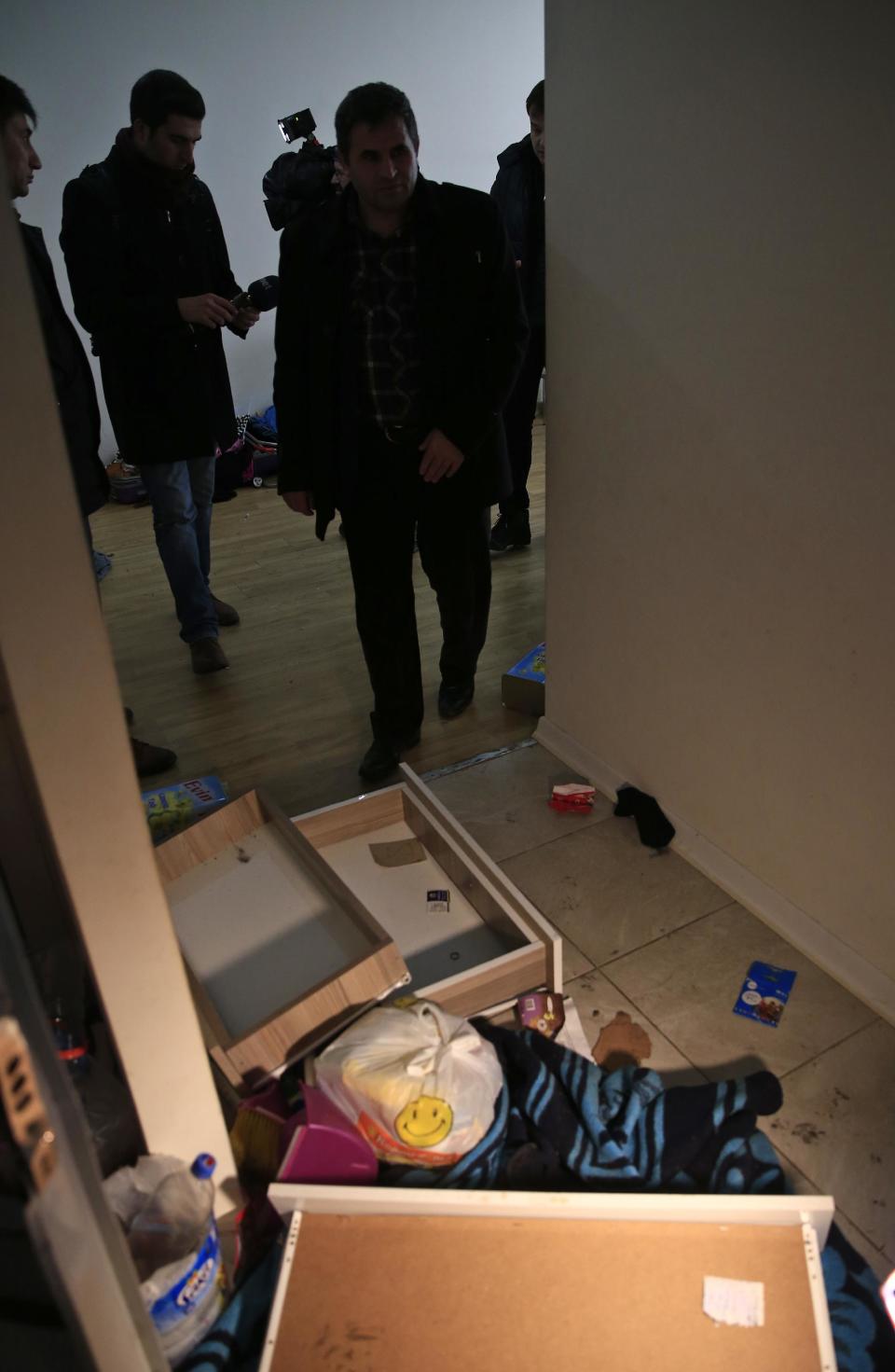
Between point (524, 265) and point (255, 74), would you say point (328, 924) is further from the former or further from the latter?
point (255, 74)

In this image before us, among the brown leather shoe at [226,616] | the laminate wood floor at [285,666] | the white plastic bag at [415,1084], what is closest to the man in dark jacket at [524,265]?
the laminate wood floor at [285,666]

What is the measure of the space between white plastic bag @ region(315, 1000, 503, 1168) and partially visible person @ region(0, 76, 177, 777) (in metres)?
0.85

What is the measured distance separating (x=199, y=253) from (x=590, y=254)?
3.89ft

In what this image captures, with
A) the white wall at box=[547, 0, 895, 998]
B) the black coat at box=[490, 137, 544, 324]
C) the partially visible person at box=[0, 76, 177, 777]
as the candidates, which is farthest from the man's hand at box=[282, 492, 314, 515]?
the black coat at box=[490, 137, 544, 324]

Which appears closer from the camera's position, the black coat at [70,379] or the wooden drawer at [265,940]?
the wooden drawer at [265,940]

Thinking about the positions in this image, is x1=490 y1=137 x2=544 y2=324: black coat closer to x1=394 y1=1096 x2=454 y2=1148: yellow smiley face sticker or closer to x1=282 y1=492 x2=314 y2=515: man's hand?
x1=282 y1=492 x2=314 y2=515: man's hand

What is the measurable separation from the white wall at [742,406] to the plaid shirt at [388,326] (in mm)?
292

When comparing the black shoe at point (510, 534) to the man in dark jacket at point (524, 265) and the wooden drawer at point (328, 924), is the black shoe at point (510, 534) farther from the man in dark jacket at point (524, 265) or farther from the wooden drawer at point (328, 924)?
the wooden drawer at point (328, 924)

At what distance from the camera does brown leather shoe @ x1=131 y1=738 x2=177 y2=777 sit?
7.58 feet

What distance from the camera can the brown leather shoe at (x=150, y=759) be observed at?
2.31 metres

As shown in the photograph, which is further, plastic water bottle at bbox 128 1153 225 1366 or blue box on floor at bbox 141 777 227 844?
blue box on floor at bbox 141 777 227 844

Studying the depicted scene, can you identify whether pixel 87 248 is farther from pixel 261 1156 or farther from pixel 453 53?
pixel 453 53

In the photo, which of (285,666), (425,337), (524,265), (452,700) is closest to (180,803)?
(452,700)

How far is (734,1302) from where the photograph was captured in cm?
102
